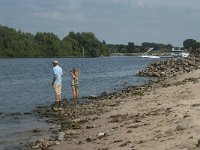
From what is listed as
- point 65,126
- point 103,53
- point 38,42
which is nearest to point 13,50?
point 38,42

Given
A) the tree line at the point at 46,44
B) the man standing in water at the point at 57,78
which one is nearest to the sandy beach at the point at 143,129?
the man standing in water at the point at 57,78

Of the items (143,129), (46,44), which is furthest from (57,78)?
(46,44)

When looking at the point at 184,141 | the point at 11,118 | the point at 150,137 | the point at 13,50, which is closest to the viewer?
the point at 184,141

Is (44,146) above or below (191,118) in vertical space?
below

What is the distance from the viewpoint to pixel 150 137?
12.7m

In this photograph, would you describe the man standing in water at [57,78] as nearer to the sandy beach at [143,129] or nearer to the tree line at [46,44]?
the sandy beach at [143,129]

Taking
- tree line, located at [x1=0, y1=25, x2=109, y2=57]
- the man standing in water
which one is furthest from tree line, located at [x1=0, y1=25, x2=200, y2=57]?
the man standing in water

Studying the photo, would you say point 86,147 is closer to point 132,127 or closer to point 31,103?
point 132,127

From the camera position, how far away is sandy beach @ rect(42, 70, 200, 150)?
11.8m

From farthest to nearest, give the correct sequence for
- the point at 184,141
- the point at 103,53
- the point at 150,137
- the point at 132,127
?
the point at 103,53 < the point at 132,127 < the point at 150,137 < the point at 184,141

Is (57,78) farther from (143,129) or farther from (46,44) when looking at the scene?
(46,44)

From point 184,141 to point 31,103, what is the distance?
18.2 m

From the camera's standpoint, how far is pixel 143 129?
14.2 meters

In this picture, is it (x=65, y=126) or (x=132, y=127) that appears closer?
(x=132, y=127)
